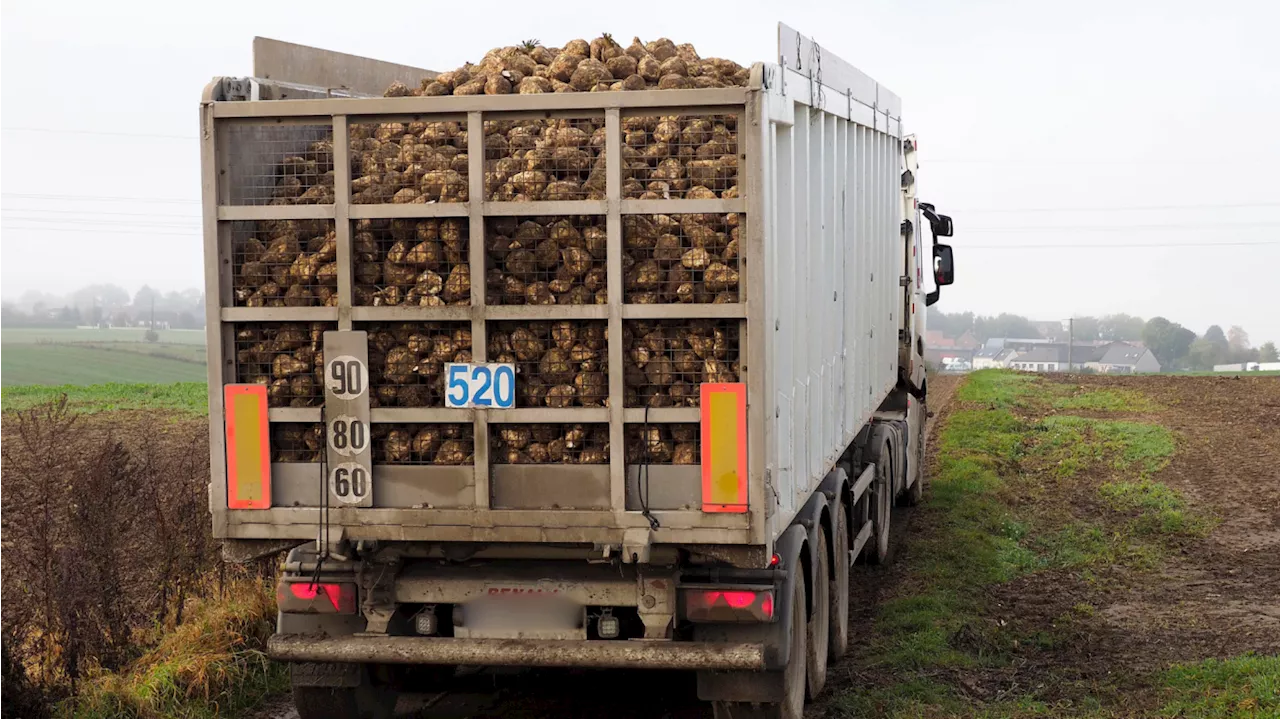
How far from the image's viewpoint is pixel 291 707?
725 centimetres

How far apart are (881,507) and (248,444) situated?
21.0 feet

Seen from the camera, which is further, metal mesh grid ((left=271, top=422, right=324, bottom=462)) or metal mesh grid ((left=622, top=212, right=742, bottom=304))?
metal mesh grid ((left=271, top=422, right=324, bottom=462))

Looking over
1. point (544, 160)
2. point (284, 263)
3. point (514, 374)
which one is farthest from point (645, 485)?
point (284, 263)

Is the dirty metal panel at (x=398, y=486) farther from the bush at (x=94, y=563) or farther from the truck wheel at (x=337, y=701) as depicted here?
the bush at (x=94, y=563)

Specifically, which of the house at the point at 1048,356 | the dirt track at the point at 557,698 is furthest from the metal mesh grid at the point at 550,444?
the house at the point at 1048,356

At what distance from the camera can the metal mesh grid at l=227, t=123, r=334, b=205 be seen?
6.03 m

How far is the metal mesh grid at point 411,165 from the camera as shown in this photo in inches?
230

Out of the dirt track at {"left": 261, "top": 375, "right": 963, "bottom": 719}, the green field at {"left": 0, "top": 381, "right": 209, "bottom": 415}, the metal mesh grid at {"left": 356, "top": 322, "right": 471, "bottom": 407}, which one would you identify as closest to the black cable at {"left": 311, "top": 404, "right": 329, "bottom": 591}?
the metal mesh grid at {"left": 356, "top": 322, "right": 471, "bottom": 407}

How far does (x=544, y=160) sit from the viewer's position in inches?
228

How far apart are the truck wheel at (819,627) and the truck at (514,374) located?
0.84 m

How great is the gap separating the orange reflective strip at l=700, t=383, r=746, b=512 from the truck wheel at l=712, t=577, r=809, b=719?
0.85 meters

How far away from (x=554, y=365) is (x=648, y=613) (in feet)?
3.73

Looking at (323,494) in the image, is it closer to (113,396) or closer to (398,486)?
(398,486)

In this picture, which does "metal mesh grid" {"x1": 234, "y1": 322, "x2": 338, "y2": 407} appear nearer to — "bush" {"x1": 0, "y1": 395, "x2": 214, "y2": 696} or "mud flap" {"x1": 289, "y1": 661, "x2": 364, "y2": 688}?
"mud flap" {"x1": 289, "y1": 661, "x2": 364, "y2": 688}
